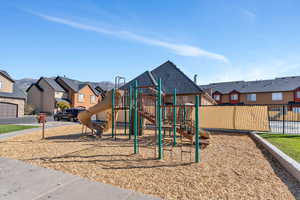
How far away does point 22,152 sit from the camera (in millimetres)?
6809

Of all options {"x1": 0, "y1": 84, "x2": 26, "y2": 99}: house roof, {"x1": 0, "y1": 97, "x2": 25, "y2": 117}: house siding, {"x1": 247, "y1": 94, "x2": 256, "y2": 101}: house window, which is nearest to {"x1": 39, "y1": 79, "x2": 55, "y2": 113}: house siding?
{"x1": 0, "y1": 84, "x2": 26, "y2": 99}: house roof

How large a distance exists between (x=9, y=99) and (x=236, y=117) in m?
32.5

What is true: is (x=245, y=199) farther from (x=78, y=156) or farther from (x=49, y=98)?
(x=49, y=98)

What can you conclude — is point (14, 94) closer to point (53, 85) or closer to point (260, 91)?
point (53, 85)

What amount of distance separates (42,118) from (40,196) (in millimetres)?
8031

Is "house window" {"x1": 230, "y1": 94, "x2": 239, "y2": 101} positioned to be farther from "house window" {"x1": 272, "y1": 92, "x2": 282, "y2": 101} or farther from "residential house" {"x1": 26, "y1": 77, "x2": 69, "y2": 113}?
"residential house" {"x1": 26, "y1": 77, "x2": 69, "y2": 113}

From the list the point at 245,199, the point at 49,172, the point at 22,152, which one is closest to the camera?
the point at 245,199

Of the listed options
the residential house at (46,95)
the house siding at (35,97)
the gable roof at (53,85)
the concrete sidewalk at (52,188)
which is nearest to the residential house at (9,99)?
the residential house at (46,95)

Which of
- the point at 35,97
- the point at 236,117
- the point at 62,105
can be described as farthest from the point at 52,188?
the point at 35,97

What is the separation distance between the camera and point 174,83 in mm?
22984

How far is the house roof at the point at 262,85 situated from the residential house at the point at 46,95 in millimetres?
35980

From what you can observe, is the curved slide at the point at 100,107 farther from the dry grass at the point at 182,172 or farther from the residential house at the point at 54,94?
the residential house at the point at 54,94

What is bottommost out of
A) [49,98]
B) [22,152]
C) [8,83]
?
[22,152]

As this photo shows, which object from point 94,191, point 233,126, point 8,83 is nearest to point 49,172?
point 94,191
